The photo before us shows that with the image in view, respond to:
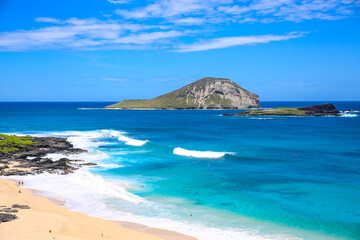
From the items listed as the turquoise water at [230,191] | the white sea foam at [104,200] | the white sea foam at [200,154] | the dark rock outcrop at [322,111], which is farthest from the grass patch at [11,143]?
the dark rock outcrop at [322,111]

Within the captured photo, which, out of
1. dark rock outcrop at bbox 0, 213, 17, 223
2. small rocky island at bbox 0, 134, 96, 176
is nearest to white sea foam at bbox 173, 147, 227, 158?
small rocky island at bbox 0, 134, 96, 176

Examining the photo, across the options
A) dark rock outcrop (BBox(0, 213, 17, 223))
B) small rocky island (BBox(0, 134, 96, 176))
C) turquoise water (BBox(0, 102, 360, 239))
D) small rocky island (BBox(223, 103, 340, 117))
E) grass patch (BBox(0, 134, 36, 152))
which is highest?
small rocky island (BBox(223, 103, 340, 117))

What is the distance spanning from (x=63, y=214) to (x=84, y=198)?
4.86 meters

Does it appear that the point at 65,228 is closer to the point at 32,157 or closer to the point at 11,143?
the point at 32,157

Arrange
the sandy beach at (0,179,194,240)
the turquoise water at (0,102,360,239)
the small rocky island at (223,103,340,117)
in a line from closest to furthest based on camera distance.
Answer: the sandy beach at (0,179,194,240)
the turquoise water at (0,102,360,239)
the small rocky island at (223,103,340,117)

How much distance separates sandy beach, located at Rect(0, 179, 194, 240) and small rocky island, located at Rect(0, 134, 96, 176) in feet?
47.3

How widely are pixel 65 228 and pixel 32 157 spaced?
3216 cm

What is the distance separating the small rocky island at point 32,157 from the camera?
1560 inches

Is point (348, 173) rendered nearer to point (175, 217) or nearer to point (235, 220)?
point (235, 220)

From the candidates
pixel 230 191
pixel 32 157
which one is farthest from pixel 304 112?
pixel 230 191

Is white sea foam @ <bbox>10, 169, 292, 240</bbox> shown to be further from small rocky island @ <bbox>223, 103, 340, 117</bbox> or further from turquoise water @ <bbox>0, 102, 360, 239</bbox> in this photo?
small rocky island @ <bbox>223, 103, 340, 117</bbox>

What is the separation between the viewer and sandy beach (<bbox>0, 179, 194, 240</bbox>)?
778 inches

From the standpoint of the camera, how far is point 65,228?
21125 millimetres

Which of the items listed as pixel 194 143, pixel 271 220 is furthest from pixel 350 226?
pixel 194 143
